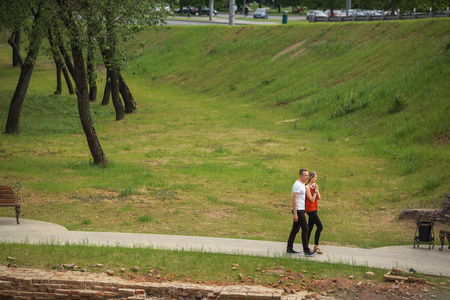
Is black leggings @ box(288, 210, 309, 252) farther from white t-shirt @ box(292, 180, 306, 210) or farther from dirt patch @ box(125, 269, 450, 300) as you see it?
dirt patch @ box(125, 269, 450, 300)

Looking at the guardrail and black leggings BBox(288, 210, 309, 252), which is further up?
the guardrail

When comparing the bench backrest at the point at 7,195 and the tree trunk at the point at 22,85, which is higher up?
the tree trunk at the point at 22,85

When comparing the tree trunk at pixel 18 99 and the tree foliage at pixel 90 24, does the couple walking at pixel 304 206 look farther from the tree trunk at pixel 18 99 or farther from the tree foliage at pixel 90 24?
the tree trunk at pixel 18 99

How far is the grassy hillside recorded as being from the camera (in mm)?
14133

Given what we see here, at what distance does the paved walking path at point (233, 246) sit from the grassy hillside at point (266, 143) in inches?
34.8

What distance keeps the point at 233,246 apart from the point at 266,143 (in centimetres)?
1392

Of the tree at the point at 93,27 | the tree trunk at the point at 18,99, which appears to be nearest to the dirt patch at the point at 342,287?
the tree at the point at 93,27

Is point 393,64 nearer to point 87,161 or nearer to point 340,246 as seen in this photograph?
point 87,161

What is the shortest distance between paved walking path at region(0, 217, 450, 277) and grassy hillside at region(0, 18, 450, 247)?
0.88m

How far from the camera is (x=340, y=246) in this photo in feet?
38.0

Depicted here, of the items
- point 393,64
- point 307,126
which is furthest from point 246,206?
point 393,64

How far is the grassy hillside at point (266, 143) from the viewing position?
14.1 m

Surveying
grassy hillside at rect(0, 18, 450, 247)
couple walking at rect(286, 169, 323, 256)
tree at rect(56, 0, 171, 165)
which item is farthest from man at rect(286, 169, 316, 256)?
tree at rect(56, 0, 171, 165)

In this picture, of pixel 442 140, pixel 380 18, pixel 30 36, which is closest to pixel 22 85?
pixel 30 36
